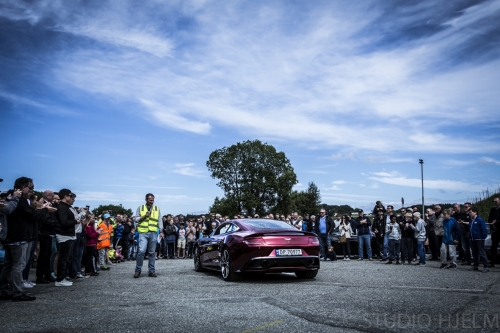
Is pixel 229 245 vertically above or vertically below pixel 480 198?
below

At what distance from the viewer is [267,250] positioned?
8.95 metres

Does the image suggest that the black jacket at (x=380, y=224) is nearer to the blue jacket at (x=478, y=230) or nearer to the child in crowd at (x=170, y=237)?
the blue jacket at (x=478, y=230)

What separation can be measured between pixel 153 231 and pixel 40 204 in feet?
8.79

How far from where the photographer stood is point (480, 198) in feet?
117

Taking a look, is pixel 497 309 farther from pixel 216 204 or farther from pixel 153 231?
pixel 216 204

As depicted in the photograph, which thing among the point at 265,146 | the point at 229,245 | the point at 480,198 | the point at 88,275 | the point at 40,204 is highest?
the point at 265,146

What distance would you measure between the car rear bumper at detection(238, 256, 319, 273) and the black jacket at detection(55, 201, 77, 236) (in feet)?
12.4

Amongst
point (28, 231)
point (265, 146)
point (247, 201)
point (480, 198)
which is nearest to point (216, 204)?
point (247, 201)

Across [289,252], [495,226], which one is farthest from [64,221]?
[495,226]

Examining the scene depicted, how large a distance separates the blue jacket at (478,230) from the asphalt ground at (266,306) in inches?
93.3

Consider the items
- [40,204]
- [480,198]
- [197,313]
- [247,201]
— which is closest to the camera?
[197,313]

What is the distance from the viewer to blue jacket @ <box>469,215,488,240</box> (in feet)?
38.6

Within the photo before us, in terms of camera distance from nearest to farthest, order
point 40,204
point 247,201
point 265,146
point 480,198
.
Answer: point 40,204 → point 480,198 → point 247,201 → point 265,146

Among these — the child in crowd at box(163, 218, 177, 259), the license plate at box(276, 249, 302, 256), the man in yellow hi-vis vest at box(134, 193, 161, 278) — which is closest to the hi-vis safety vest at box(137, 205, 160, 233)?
the man in yellow hi-vis vest at box(134, 193, 161, 278)
